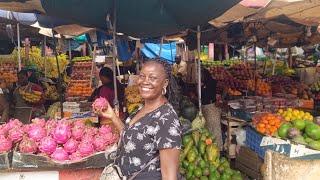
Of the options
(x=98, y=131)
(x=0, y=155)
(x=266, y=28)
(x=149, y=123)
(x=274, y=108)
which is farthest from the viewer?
(x=266, y=28)

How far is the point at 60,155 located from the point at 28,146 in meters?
0.26

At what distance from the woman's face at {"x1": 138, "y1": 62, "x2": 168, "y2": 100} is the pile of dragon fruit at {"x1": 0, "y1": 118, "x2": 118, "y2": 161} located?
87cm

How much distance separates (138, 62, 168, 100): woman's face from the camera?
261 centimetres

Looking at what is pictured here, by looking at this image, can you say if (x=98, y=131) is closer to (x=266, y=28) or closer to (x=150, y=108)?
(x=150, y=108)

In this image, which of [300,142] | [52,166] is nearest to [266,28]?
[300,142]

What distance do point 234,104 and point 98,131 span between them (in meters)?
4.09

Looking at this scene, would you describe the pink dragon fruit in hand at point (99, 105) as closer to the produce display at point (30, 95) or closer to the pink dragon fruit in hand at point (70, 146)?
the pink dragon fruit in hand at point (70, 146)

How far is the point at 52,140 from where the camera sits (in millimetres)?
3250

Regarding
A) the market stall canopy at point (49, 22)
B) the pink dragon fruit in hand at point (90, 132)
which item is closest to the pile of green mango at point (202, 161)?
the pink dragon fruit in hand at point (90, 132)

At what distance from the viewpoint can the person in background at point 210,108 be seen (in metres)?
7.14

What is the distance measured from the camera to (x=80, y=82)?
30.4 feet

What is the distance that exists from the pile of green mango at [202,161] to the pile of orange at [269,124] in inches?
27.8

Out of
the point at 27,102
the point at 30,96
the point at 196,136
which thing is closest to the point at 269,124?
the point at 196,136

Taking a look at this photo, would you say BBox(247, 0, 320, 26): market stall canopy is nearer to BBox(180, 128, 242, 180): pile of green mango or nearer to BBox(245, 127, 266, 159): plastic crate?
BBox(245, 127, 266, 159): plastic crate
